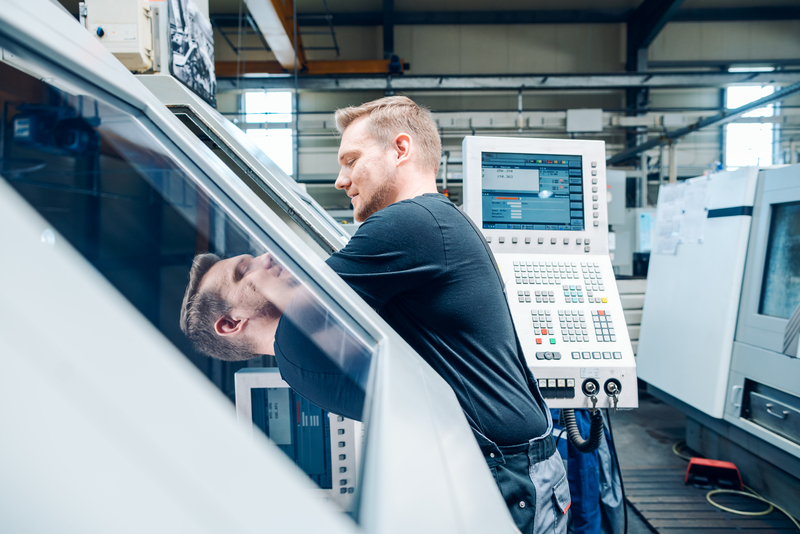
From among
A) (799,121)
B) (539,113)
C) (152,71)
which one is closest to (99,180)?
(152,71)

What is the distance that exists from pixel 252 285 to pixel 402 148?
1.36 feet

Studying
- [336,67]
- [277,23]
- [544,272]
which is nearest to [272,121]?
[336,67]

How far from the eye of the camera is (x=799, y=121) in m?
6.21

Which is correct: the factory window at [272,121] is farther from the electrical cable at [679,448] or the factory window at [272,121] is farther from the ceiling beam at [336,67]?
the electrical cable at [679,448]

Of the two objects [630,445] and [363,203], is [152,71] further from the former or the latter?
[630,445]

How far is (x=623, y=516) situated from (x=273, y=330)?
1.25 metres

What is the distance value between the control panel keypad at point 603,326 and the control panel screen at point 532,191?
0.28 m

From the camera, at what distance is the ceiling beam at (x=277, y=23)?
3.85m

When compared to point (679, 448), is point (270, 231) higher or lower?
higher

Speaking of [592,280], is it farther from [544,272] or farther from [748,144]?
[748,144]

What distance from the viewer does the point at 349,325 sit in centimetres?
50

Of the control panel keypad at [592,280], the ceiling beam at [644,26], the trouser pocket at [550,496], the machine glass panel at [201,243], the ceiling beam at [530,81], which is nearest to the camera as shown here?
the machine glass panel at [201,243]

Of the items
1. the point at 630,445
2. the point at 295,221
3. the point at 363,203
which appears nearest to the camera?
the point at 363,203

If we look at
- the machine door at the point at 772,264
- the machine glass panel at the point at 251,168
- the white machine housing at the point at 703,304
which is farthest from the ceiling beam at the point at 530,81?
the machine glass panel at the point at 251,168
